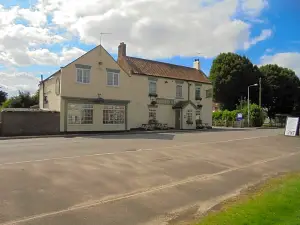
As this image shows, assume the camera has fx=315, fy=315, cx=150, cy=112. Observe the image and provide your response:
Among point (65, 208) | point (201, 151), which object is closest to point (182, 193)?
point (65, 208)

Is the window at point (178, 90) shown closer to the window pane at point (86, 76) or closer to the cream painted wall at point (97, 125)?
the cream painted wall at point (97, 125)

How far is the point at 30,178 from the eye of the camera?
876cm

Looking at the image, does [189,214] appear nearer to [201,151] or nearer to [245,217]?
[245,217]

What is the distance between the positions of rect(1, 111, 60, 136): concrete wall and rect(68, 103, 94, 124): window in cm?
194

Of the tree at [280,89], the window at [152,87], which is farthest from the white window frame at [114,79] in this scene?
the tree at [280,89]

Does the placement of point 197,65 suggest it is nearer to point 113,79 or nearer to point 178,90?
point 178,90

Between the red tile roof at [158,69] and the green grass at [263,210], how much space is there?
2893 cm

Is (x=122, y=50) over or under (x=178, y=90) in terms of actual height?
over

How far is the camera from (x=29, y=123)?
25969mm

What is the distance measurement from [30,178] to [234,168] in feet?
24.7

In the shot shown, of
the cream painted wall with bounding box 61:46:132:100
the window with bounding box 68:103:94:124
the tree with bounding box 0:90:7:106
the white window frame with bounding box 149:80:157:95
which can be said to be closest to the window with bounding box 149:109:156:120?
the white window frame with bounding box 149:80:157:95

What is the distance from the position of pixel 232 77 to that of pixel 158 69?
85.7 ft

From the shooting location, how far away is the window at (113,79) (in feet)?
106

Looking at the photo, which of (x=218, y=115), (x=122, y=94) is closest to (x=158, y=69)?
(x=122, y=94)
